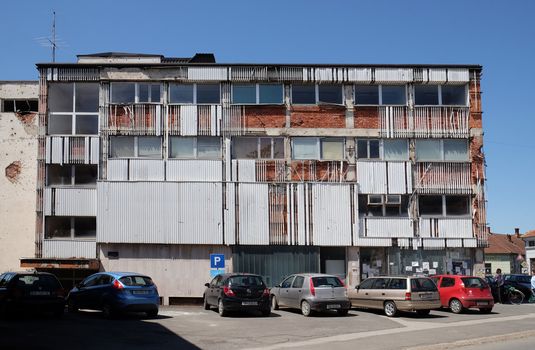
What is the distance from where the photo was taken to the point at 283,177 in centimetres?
3011

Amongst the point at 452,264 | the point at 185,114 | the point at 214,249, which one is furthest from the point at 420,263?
the point at 185,114

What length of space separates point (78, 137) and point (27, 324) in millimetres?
13574

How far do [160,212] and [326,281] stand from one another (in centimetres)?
1008

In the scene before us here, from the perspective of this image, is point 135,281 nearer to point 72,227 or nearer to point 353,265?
point 72,227

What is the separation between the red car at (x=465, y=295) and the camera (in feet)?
79.7

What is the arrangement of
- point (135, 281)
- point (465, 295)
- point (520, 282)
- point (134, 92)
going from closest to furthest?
point (135, 281)
point (465, 295)
point (134, 92)
point (520, 282)

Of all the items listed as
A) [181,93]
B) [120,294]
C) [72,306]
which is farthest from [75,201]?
[120,294]

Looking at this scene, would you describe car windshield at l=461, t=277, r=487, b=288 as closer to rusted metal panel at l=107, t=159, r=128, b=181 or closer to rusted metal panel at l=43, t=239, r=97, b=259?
rusted metal panel at l=107, t=159, r=128, b=181

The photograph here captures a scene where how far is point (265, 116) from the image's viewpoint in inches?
1206

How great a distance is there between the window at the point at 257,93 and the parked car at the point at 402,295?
1087cm

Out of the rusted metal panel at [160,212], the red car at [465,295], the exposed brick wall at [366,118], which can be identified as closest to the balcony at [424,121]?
the exposed brick wall at [366,118]

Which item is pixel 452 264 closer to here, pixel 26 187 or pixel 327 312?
pixel 327 312

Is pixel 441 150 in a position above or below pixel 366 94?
below

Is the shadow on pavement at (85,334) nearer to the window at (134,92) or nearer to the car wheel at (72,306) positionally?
the car wheel at (72,306)
